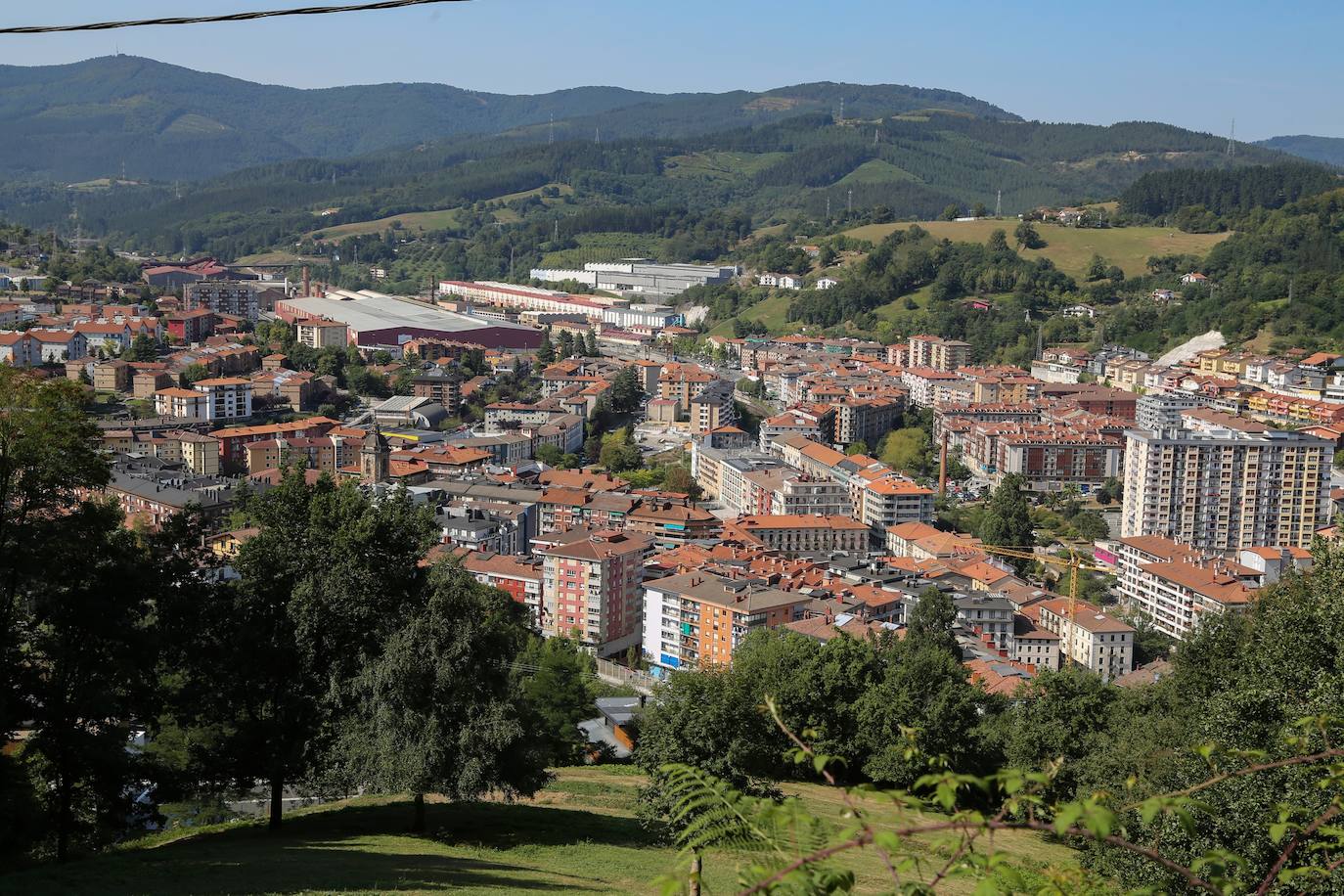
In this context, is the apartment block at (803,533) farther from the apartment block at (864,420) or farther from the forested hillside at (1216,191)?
the forested hillside at (1216,191)

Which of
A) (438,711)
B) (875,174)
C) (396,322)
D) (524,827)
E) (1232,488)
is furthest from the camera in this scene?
(875,174)

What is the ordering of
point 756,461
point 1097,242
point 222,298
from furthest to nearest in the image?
point 1097,242
point 222,298
point 756,461

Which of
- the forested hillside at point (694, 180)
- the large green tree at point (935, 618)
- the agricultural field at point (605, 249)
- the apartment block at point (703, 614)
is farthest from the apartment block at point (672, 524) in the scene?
the forested hillside at point (694, 180)

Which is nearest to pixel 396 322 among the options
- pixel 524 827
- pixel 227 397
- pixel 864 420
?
pixel 227 397

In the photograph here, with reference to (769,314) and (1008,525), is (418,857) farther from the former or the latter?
(769,314)

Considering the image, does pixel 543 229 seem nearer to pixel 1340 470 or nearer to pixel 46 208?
pixel 46 208

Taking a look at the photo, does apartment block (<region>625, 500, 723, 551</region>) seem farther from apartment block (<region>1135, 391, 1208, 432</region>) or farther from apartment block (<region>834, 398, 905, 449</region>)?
apartment block (<region>1135, 391, 1208, 432</region>)

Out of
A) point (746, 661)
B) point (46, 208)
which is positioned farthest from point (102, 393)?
point (46, 208)
